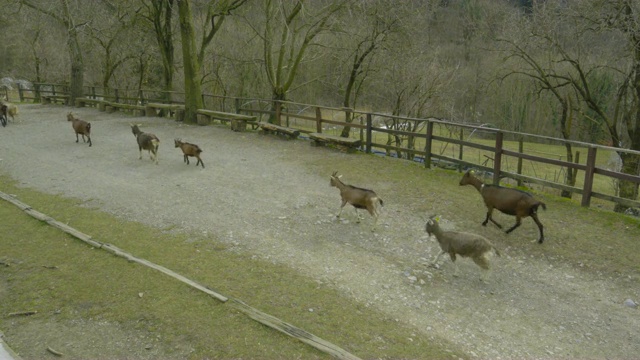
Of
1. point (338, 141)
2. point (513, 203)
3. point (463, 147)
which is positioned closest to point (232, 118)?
point (338, 141)

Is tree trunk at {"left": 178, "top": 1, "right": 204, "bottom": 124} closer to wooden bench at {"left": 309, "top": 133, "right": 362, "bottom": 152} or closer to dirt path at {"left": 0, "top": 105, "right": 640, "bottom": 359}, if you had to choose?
dirt path at {"left": 0, "top": 105, "right": 640, "bottom": 359}

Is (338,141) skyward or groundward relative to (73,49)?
groundward

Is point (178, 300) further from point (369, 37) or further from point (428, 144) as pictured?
point (369, 37)

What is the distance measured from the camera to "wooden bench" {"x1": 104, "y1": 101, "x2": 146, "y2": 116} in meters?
22.6

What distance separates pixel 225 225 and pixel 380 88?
15437 millimetres

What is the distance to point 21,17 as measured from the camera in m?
24.5

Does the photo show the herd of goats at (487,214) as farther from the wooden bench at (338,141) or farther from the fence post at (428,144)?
the wooden bench at (338,141)

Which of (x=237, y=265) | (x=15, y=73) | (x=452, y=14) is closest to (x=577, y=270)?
(x=237, y=265)

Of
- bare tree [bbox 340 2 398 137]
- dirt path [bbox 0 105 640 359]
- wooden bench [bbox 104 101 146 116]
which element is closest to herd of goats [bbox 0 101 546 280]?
dirt path [bbox 0 105 640 359]

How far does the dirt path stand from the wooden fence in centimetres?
120

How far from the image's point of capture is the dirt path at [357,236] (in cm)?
548

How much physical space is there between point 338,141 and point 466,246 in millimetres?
8429

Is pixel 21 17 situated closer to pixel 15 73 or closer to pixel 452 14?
pixel 15 73

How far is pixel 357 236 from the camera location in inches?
320
